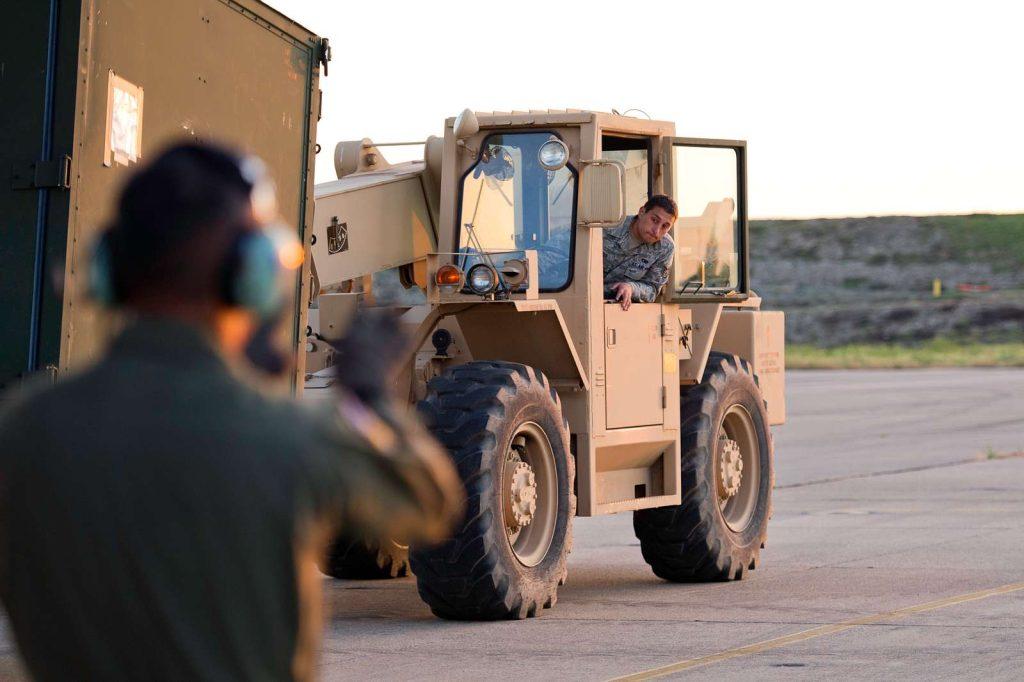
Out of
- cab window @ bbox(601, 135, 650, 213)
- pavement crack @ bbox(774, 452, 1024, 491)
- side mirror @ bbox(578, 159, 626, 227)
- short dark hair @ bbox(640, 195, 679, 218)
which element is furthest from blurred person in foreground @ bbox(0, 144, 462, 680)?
pavement crack @ bbox(774, 452, 1024, 491)

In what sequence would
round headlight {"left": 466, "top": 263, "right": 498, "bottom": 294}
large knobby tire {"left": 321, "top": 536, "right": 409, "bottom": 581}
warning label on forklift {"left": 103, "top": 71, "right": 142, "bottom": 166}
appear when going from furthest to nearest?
large knobby tire {"left": 321, "top": 536, "right": 409, "bottom": 581} < round headlight {"left": 466, "top": 263, "right": 498, "bottom": 294} < warning label on forklift {"left": 103, "top": 71, "right": 142, "bottom": 166}

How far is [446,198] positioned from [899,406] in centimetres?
2489

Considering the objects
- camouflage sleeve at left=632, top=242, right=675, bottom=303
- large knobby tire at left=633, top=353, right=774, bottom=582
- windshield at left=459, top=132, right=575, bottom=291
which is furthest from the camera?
large knobby tire at left=633, top=353, right=774, bottom=582

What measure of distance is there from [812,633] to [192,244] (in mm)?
7182

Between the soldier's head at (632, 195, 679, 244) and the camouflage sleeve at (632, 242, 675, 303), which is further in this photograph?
the camouflage sleeve at (632, 242, 675, 303)

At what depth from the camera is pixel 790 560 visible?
12844 mm

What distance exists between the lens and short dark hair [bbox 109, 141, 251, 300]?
241cm

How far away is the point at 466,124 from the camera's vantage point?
10492 millimetres

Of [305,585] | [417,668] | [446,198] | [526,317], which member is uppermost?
[446,198]

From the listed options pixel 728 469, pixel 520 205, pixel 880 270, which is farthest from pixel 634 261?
pixel 880 270

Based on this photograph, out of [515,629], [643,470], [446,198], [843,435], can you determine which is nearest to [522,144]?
[446,198]

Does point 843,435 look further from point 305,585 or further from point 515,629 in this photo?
point 305,585

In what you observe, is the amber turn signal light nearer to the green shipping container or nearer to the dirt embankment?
the green shipping container

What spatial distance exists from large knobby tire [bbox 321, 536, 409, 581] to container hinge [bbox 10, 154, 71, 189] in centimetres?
453
